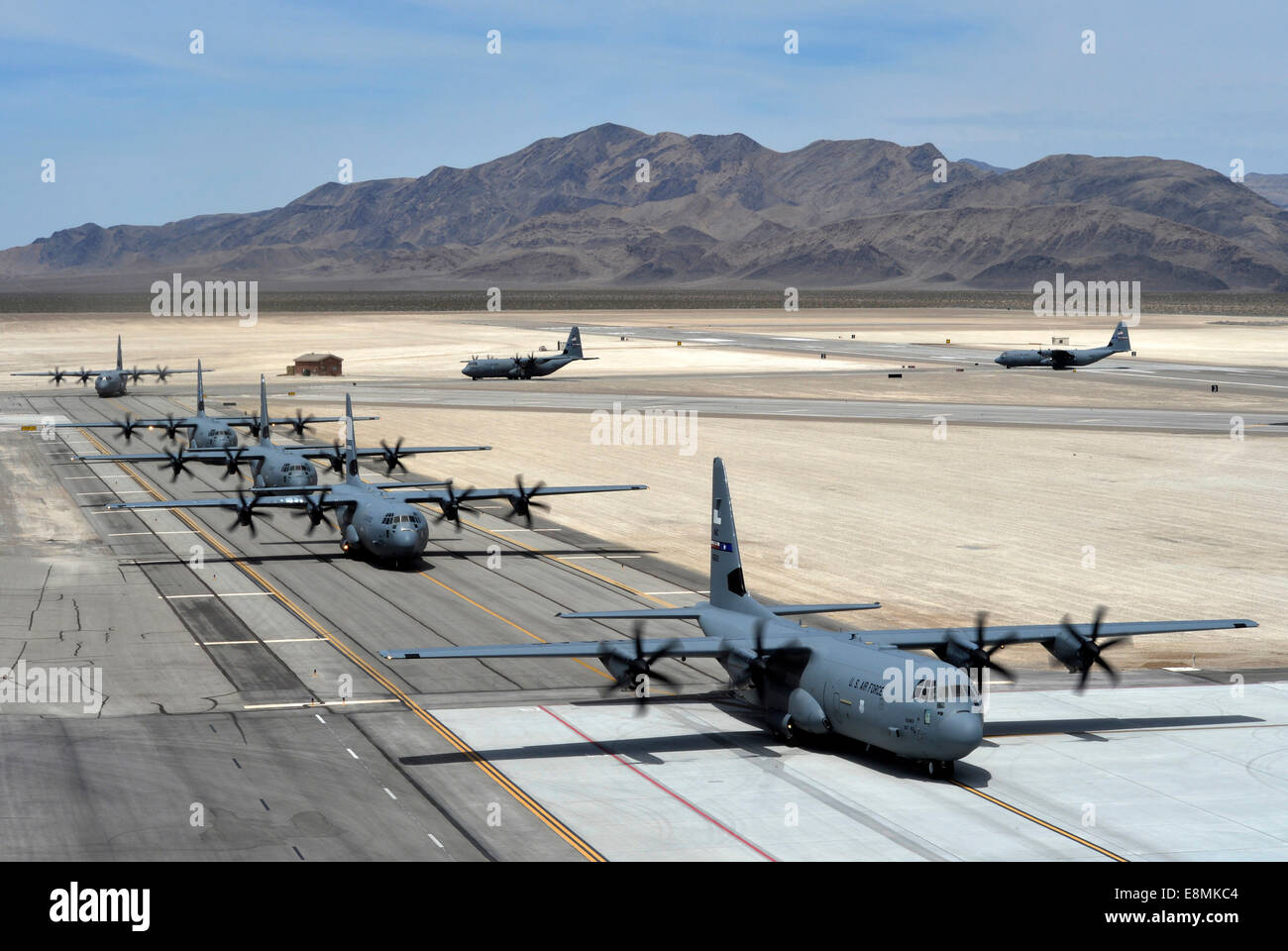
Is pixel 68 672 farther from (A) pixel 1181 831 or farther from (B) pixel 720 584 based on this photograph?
(A) pixel 1181 831

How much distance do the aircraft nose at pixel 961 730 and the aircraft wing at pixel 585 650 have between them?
7.12m

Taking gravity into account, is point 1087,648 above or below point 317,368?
below

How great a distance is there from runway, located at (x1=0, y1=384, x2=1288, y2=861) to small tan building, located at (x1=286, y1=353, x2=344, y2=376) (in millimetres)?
101877

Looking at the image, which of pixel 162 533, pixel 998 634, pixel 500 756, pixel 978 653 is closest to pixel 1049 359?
pixel 162 533

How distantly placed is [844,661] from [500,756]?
9414mm

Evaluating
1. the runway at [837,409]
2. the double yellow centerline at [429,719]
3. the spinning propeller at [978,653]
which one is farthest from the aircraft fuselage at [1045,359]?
the spinning propeller at [978,653]

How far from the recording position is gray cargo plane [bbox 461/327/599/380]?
149m

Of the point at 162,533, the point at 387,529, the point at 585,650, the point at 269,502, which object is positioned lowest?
the point at 162,533

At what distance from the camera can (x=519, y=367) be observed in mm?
151625

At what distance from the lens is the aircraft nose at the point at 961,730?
32281mm

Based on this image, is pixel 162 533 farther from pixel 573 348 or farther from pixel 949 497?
pixel 573 348

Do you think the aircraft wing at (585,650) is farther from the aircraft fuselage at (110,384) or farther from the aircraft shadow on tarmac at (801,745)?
the aircraft fuselage at (110,384)

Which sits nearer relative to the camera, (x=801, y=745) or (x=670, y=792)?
(x=670, y=792)

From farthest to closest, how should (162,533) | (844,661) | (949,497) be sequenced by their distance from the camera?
(949,497), (162,533), (844,661)
